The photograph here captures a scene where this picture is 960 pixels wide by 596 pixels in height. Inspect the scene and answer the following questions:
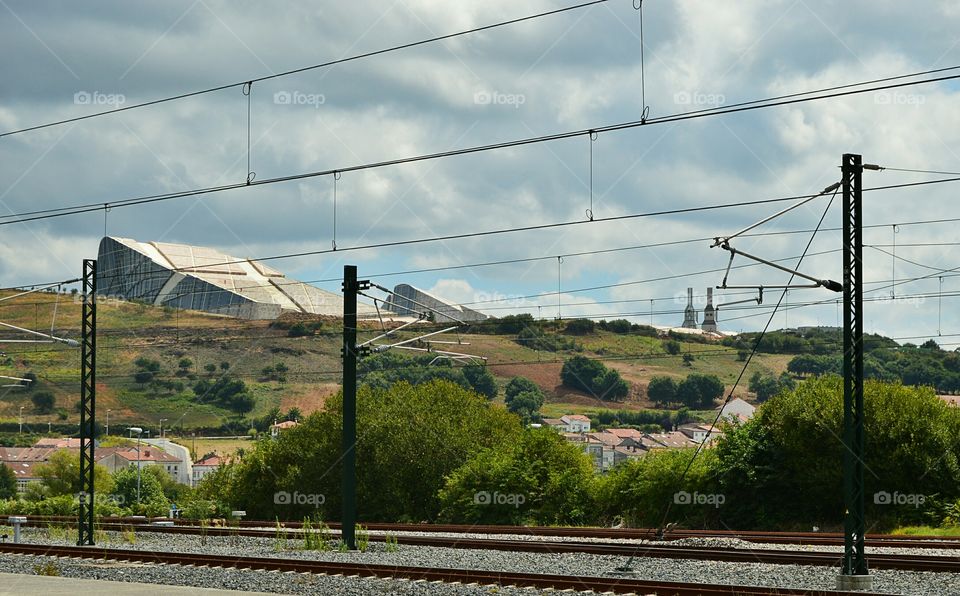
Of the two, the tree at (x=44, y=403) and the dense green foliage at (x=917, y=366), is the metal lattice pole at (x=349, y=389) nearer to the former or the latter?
the dense green foliage at (x=917, y=366)

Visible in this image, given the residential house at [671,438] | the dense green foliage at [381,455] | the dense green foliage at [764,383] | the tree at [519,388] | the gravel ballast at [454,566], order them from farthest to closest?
the tree at [519,388] < the dense green foliage at [764,383] < the residential house at [671,438] < the dense green foliage at [381,455] < the gravel ballast at [454,566]

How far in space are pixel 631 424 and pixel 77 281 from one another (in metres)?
159

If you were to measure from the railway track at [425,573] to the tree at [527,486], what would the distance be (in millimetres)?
18919

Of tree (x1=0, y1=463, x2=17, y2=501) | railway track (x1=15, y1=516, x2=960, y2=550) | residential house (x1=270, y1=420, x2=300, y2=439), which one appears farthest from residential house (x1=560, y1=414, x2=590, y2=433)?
railway track (x1=15, y1=516, x2=960, y2=550)

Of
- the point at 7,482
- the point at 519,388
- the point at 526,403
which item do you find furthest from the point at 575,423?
the point at 7,482

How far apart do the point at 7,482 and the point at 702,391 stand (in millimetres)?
111627

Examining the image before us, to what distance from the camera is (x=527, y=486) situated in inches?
1764

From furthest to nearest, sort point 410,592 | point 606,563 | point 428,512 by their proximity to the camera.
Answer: point 428,512 < point 606,563 < point 410,592

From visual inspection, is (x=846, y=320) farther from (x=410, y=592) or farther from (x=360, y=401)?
(x=360, y=401)

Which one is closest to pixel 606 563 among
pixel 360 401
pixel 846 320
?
pixel 846 320

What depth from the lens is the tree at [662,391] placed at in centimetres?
19575

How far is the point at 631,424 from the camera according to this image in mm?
186875

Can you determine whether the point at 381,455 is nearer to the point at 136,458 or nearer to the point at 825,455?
the point at 825,455

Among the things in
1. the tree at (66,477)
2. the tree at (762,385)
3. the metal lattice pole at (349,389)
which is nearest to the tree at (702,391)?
the tree at (762,385)
